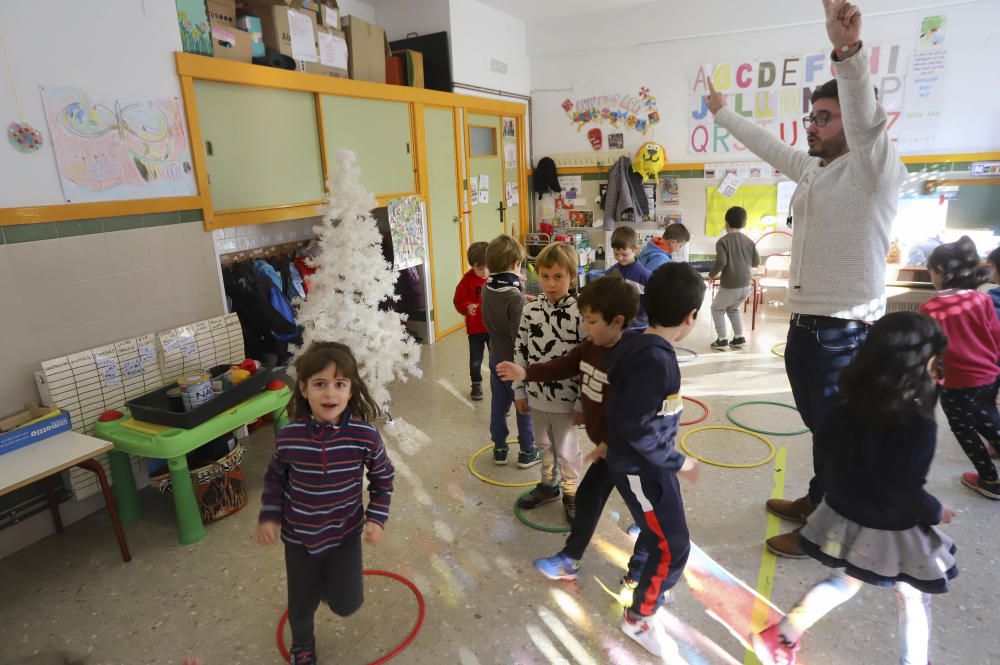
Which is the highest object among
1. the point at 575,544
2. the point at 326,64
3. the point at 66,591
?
the point at 326,64

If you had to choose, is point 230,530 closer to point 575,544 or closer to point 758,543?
point 575,544

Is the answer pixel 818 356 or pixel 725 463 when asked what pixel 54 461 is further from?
pixel 725 463

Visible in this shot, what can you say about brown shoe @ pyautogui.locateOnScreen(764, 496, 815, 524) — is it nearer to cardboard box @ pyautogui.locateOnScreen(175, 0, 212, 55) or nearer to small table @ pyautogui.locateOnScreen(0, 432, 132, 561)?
small table @ pyautogui.locateOnScreen(0, 432, 132, 561)

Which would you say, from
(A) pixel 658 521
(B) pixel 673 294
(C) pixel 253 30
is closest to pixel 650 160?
(C) pixel 253 30

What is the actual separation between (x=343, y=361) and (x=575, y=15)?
270 inches

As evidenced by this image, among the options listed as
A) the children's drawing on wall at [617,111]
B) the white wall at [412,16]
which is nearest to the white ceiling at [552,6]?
the white wall at [412,16]

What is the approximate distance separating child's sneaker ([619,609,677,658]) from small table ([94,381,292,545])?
2038mm

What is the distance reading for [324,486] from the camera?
1.93 m

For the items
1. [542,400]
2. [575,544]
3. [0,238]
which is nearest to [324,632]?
[575,544]

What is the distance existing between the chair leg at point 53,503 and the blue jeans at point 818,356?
349cm

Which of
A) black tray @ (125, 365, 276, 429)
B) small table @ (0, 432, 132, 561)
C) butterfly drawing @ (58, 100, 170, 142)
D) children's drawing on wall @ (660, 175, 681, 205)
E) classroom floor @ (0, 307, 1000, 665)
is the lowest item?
classroom floor @ (0, 307, 1000, 665)

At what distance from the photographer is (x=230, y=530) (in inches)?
119

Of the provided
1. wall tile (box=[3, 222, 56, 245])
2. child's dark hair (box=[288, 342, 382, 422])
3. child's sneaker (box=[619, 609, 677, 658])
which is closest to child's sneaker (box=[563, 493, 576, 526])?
child's sneaker (box=[619, 609, 677, 658])

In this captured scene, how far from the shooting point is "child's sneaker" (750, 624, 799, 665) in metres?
2.03
